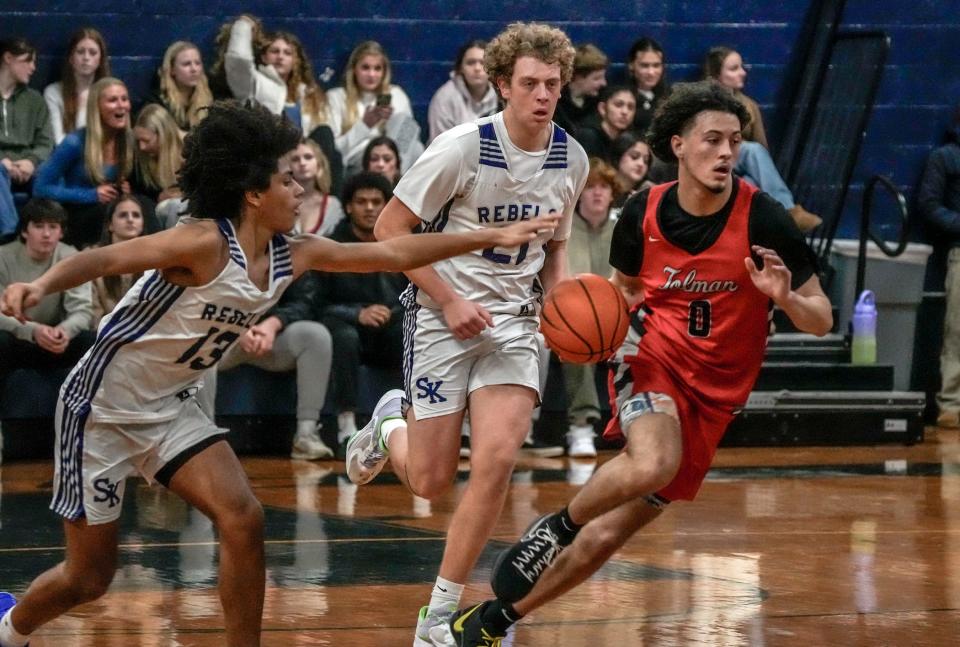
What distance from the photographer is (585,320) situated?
16.7 ft

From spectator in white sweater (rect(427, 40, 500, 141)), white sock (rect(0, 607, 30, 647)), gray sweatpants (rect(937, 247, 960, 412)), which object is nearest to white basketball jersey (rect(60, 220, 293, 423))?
white sock (rect(0, 607, 30, 647))

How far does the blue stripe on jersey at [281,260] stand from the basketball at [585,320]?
0.97 m

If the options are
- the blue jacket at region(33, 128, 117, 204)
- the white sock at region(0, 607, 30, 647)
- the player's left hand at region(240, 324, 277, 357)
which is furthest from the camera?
the blue jacket at region(33, 128, 117, 204)

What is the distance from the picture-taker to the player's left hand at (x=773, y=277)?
485 centimetres

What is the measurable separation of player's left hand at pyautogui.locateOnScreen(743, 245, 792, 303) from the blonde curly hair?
3.11ft

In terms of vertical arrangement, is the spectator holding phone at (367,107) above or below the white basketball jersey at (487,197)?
above

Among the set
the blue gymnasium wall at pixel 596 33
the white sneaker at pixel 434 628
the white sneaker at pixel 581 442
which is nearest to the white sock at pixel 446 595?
the white sneaker at pixel 434 628

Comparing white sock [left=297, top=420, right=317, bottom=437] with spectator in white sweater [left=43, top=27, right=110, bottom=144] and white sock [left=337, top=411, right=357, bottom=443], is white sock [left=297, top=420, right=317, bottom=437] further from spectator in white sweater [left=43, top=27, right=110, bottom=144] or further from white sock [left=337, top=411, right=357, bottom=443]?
spectator in white sweater [left=43, top=27, right=110, bottom=144]

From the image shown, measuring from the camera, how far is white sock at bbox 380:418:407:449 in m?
5.84

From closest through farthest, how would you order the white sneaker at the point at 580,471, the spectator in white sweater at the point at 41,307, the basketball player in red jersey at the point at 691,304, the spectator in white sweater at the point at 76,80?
the basketball player in red jersey at the point at 691,304
the white sneaker at the point at 580,471
the spectator in white sweater at the point at 41,307
the spectator in white sweater at the point at 76,80

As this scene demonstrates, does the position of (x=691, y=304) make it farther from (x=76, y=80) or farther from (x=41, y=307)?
(x=76, y=80)

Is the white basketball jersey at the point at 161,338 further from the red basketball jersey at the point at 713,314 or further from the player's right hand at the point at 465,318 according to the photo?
the red basketball jersey at the point at 713,314

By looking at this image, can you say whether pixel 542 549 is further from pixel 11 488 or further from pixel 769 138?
pixel 769 138

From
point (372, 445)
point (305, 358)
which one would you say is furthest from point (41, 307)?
point (372, 445)
